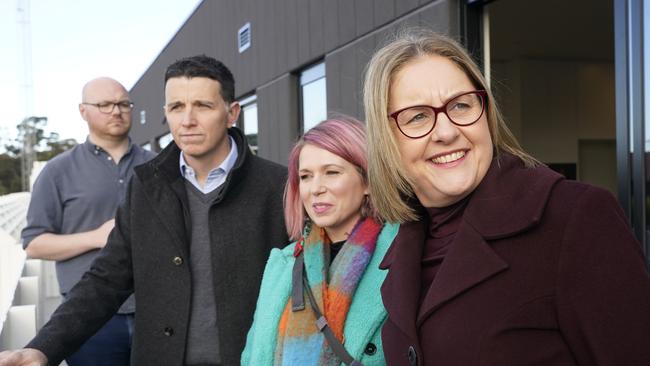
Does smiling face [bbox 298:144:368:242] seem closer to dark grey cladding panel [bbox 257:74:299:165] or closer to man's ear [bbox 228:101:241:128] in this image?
man's ear [bbox 228:101:241:128]

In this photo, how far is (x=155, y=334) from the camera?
214cm

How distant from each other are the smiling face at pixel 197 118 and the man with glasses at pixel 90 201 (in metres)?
0.87

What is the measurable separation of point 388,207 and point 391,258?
0.13 meters

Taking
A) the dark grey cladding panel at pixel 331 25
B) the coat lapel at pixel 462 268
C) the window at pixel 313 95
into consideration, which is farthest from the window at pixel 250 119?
the coat lapel at pixel 462 268

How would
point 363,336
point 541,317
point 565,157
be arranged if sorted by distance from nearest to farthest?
1. point 541,317
2. point 363,336
3. point 565,157

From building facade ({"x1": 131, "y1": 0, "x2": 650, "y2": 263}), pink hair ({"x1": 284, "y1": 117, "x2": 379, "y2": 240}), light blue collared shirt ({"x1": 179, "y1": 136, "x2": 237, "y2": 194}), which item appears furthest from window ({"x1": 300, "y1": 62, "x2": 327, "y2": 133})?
pink hair ({"x1": 284, "y1": 117, "x2": 379, "y2": 240})

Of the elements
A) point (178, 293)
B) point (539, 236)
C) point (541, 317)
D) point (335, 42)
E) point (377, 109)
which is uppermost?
point (335, 42)

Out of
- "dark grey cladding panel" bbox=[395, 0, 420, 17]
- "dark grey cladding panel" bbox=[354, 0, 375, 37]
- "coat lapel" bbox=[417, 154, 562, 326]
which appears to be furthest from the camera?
"dark grey cladding panel" bbox=[354, 0, 375, 37]

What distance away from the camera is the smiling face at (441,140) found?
128 centimetres

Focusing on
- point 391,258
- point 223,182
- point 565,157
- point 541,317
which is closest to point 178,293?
point 223,182

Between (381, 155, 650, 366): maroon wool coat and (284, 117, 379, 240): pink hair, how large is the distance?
0.71 metres

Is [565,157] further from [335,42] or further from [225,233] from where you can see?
[225,233]

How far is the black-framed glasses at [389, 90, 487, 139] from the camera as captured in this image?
129 cm

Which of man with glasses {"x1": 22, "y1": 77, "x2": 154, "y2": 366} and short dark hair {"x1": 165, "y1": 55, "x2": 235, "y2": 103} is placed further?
man with glasses {"x1": 22, "y1": 77, "x2": 154, "y2": 366}
